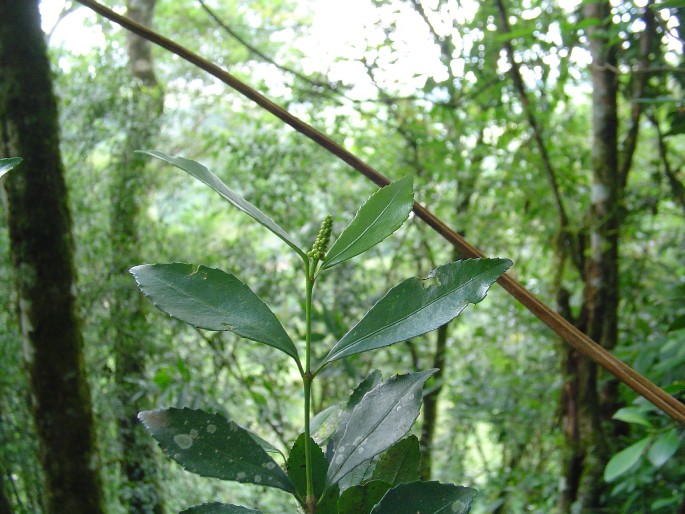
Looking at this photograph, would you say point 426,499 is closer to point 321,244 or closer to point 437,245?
point 321,244

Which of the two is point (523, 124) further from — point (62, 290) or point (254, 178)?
point (62, 290)

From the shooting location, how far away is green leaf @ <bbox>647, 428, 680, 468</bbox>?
30.0 inches

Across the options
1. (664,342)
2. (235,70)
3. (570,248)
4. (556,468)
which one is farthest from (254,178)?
(235,70)

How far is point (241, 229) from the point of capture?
7.15 ft

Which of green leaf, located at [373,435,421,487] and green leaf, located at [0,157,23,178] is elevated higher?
green leaf, located at [0,157,23,178]

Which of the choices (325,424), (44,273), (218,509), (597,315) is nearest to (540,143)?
(597,315)

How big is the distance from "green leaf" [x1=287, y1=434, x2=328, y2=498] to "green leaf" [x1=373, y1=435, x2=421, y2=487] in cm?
3

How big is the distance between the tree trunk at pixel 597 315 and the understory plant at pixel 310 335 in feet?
3.38

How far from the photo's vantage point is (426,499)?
9.9 inches

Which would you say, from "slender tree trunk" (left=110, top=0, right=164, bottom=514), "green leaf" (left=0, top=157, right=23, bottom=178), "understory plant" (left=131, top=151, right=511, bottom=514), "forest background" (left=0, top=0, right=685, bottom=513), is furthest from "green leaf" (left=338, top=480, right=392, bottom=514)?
"slender tree trunk" (left=110, top=0, right=164, bottom=514)

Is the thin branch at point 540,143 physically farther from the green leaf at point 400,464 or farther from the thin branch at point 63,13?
the thin branch at point 63,13

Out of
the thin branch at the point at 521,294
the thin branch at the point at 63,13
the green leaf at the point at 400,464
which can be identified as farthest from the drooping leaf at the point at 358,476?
the thin branch at the point at 63,13

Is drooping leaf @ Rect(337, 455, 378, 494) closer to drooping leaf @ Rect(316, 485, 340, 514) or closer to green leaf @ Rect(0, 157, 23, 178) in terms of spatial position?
drooping leaf @ Rect(316, 485, 340, 514)

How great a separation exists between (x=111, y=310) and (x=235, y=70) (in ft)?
7.10
